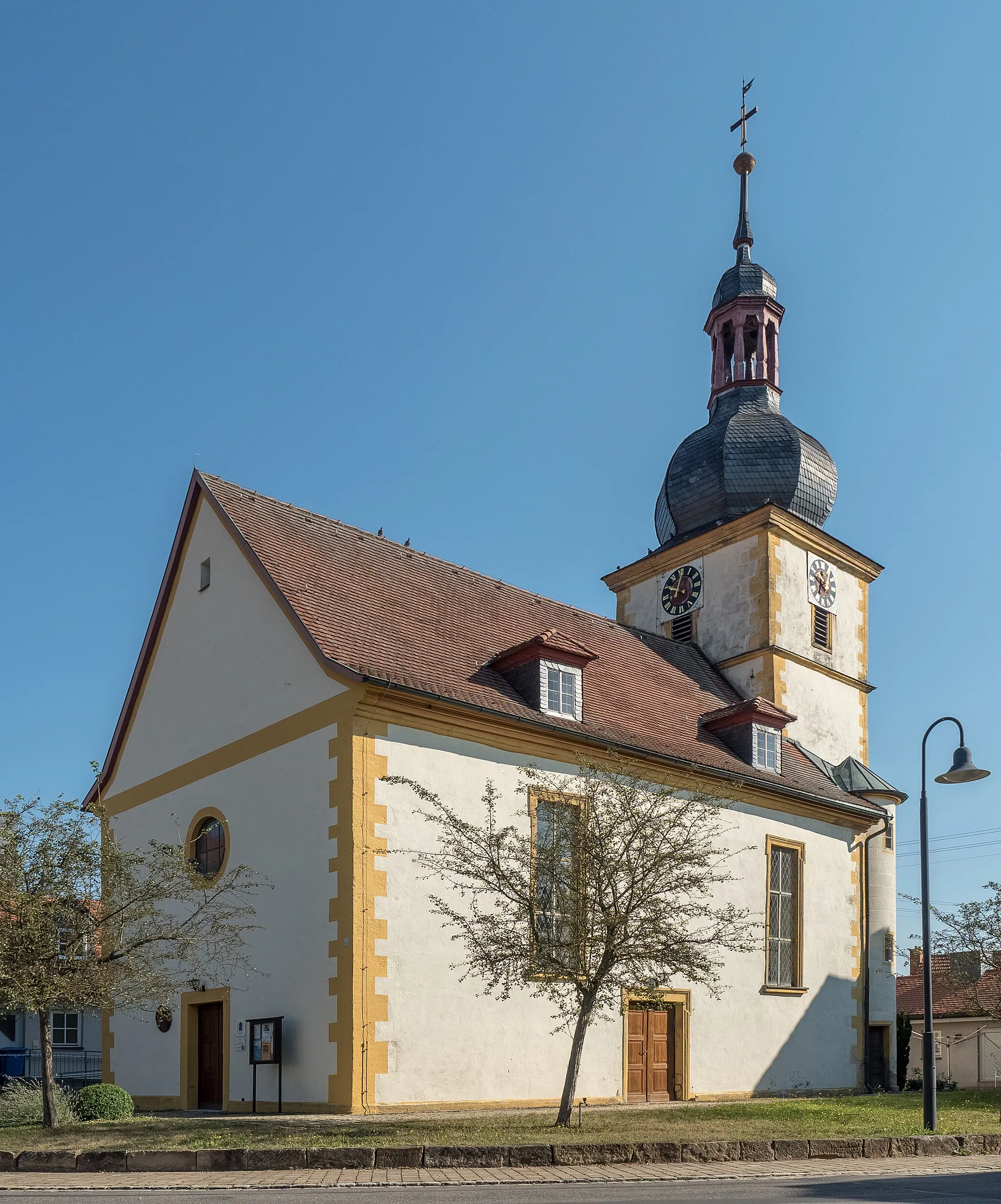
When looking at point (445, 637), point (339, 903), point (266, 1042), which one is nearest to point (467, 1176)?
point (339, 903)

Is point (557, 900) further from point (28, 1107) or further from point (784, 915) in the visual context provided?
point (784, 915)

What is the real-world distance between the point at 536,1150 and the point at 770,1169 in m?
2.36

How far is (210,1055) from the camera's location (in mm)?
19812

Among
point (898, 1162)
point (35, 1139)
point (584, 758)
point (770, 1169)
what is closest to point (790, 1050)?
point (584, 758)

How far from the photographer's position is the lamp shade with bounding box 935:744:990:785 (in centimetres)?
1711

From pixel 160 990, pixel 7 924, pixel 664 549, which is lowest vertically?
pixel 160 990

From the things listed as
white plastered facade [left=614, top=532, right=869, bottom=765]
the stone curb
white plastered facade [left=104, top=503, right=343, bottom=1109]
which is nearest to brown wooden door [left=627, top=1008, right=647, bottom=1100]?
white plastered facade [left=104, top=503, right=343, bottom=1109]

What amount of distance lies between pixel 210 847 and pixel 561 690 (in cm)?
627

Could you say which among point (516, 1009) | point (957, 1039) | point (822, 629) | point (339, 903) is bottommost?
point (957, 1039)

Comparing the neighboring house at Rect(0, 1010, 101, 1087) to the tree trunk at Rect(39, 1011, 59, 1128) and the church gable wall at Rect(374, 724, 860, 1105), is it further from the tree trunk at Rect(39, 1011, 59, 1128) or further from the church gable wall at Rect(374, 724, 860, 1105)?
the tree trunk at Rect(39, 1011, 59, 1128)

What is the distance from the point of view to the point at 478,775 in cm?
1905

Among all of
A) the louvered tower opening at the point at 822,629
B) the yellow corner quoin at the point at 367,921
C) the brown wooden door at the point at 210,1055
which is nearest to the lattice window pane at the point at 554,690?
the yellow corner quoin at the point at 367,921

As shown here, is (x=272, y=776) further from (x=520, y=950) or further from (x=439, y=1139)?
(x=439, y=1139)

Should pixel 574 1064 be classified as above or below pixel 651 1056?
above
